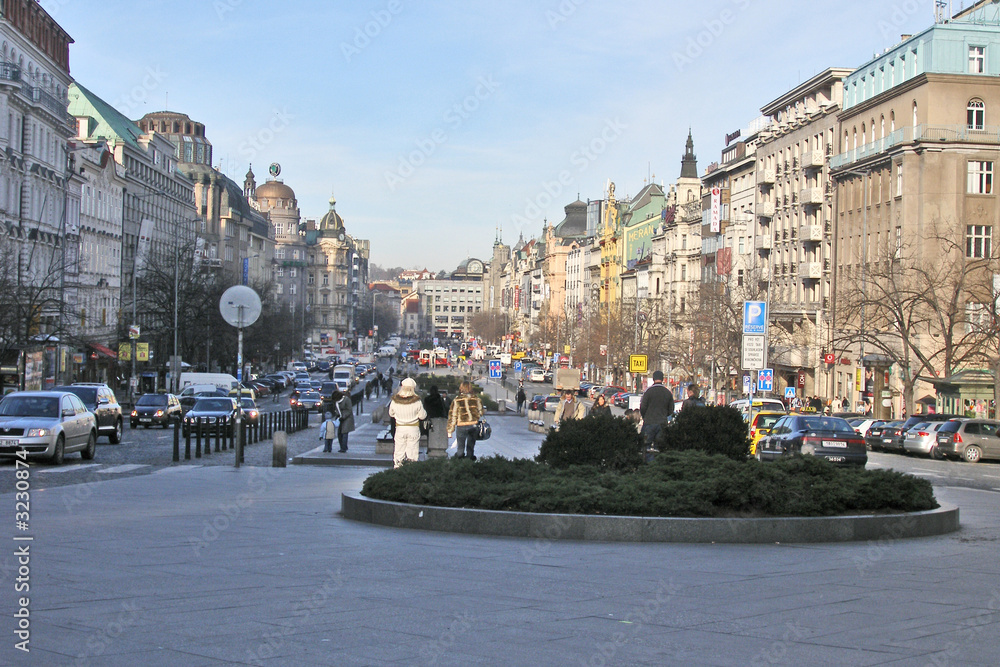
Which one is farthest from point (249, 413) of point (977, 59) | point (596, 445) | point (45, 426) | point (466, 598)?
point (977, 59)

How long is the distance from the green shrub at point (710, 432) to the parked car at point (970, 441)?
25791 millimetres

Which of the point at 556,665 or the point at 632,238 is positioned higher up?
the point at 632,238

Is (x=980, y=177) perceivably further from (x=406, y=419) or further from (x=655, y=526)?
(x=655, y=526)

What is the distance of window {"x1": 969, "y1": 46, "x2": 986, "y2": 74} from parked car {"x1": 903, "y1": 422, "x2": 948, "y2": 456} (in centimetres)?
2760

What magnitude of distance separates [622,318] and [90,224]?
47.2 meters

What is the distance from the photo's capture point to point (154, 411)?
48.5 m

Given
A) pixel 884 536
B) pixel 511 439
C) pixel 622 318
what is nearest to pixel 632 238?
pixel 622 318

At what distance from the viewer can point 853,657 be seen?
8117mm

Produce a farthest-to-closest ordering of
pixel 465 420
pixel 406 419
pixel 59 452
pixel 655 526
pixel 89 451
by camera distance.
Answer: pixel 89 451, pixel 59 452, pixel 465 420, pixel 406 419, pixel 655 526

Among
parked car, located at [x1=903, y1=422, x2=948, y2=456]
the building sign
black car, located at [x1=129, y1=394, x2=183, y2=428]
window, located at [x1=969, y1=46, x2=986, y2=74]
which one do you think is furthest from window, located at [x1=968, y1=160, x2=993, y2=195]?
black car, located at [x1=129, y1=394, x2=183, y2=428]

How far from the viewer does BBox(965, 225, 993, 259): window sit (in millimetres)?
62438

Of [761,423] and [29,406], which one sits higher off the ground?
[29,406]

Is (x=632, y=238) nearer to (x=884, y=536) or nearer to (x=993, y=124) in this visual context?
(x=993, y=124)

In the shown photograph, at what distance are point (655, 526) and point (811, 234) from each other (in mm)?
67463
